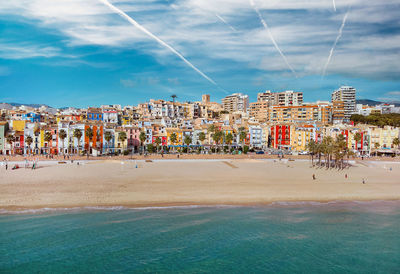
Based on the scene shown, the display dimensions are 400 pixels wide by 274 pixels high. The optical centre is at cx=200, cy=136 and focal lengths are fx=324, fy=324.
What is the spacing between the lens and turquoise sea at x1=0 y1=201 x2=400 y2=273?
18.6m

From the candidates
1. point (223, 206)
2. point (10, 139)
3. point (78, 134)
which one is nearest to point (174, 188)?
point (223, 206)

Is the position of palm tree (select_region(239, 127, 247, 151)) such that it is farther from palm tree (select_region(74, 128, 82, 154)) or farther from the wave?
the wave

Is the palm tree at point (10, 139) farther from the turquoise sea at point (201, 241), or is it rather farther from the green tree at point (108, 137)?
the turquoise sea at point (201, 241)

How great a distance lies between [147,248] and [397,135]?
105818 millimetres

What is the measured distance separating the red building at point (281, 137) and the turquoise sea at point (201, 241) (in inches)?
3256

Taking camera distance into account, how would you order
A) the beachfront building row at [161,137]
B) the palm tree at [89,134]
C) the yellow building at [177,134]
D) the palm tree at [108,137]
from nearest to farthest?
the palm tree at [89,134], the palm tree at [108,137], the beachfront building row at [161,137], the yellow building at [177,134]

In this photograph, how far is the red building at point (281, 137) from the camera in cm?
11053

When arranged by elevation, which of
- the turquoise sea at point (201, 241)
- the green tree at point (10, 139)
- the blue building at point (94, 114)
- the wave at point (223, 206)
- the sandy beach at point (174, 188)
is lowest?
the turquoise sea at point (201, 241)

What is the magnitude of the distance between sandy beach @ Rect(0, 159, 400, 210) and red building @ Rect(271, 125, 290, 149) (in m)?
61.2

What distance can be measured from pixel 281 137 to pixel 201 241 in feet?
309

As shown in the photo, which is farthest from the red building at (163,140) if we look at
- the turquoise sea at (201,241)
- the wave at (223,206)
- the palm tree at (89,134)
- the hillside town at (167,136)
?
the turquoise sea at (201,241)

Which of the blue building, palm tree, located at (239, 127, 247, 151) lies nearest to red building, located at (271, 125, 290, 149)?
palm tree, located at (239, 127, 247, 151)

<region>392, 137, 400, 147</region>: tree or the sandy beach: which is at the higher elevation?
<region>392, 137, 400, 147</region>: tree

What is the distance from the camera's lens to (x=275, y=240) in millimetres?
22234
